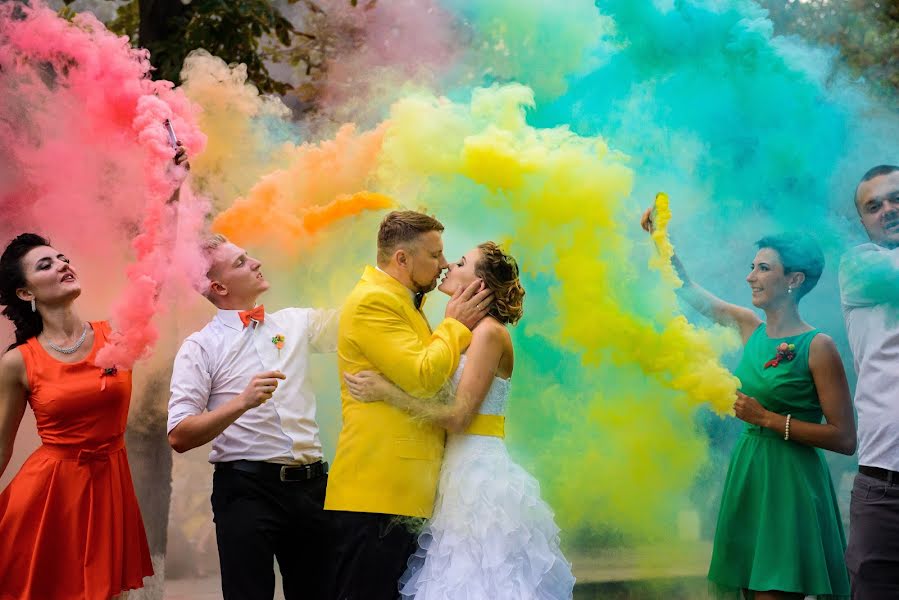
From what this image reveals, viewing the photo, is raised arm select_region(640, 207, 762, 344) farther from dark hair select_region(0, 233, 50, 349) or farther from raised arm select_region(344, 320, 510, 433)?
dark hair select_region(0, 233, 50, 349)

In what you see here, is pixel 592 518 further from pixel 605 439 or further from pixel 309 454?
pixel 309 454

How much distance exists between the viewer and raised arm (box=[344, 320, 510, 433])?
3465 mm

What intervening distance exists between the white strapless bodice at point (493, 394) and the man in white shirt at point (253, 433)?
67 cm

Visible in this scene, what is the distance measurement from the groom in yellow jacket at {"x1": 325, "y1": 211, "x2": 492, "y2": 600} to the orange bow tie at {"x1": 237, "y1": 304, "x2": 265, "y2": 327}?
556 mm

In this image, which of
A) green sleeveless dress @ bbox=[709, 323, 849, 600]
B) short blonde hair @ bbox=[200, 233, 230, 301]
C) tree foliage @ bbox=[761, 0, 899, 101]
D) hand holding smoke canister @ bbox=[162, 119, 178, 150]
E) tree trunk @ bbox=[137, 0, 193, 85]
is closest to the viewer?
green sleeveless dress @ bbox=[709, 323, 849, 600]

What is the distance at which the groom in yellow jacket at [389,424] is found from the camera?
336 cm

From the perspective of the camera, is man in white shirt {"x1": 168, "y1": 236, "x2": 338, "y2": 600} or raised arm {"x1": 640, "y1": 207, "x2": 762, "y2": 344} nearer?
man in white shirt {"x1": 168, "y1": 236, "x2": 338, "y2": 600}

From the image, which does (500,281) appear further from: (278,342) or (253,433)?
(253,433)

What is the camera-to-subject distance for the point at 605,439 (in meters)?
5.08

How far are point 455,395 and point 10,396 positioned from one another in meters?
1.82

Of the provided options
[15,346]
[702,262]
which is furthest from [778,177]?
[15,346]

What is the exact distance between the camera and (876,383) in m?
3.65

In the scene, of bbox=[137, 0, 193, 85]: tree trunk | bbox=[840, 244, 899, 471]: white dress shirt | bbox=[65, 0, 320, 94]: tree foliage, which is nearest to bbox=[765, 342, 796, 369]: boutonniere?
bbox=[840, 244, 899, 471]: white dress shirt

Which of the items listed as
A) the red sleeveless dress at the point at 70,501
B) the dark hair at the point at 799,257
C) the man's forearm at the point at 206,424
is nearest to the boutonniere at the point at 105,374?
the red sleeveless dress at the point at 70,501
